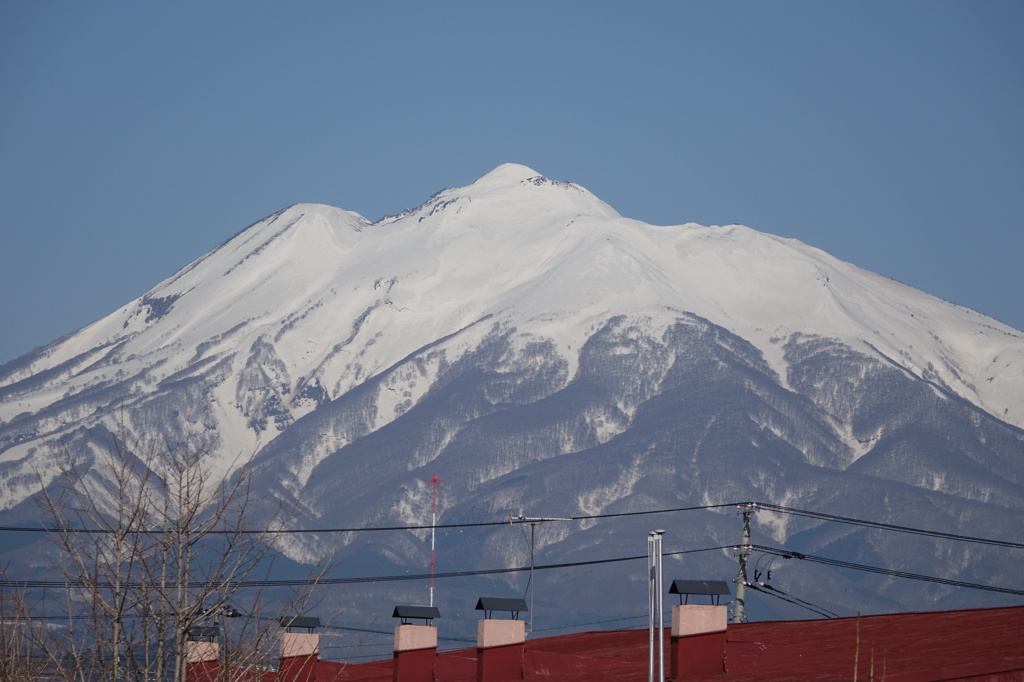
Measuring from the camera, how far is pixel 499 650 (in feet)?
102

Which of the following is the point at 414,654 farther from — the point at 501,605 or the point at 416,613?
the point at 501,605

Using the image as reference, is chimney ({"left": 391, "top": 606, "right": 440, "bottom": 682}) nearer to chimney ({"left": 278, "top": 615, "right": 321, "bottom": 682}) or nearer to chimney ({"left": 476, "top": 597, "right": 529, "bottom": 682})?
chimney ({"left": 476, "top": 597, "right": 529, "bottom": 682})

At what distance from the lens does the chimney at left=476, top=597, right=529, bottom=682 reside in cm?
3098

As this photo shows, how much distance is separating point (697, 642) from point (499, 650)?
15.8 feet

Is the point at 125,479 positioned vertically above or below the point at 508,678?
above

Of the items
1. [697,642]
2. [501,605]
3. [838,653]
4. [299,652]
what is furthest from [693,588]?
[299,652]

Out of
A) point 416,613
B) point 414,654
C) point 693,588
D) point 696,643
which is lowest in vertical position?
point 414,654

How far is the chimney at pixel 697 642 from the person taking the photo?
27828 millimetres

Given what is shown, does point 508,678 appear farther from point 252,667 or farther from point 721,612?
point 252,667

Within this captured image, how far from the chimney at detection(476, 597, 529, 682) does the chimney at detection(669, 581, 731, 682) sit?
3.97 m

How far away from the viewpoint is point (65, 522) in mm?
22781

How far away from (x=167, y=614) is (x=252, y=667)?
5.87 ft

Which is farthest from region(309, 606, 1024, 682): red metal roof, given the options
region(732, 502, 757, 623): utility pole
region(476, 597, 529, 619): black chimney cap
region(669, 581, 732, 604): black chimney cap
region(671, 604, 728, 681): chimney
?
region(732, 502, 757, 623): utility pole

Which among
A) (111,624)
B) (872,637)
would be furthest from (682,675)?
(111,624)
